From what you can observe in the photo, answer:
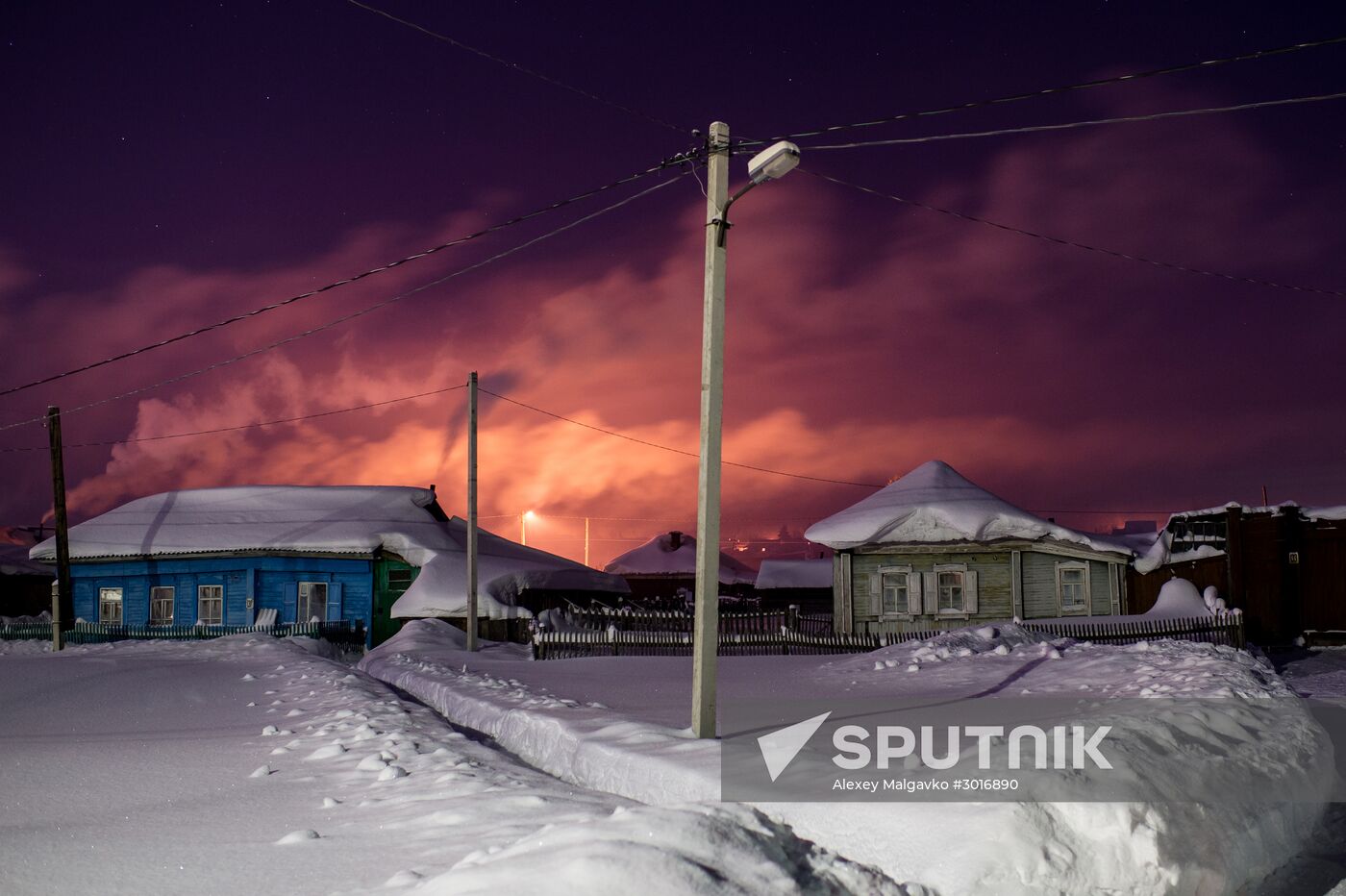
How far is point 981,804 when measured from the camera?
6.29m

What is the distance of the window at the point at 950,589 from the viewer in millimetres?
28938

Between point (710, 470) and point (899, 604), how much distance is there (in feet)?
71.0

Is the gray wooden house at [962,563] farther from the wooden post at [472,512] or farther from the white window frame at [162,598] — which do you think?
the white window frame at [162,598]

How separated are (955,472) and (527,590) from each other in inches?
596

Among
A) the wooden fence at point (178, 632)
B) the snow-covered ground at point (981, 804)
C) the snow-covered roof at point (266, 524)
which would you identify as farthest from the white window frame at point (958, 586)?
the wooden fence at point (178, 632)

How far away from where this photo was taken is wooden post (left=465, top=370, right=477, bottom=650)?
888 inches

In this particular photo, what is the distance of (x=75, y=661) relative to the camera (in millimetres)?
17203

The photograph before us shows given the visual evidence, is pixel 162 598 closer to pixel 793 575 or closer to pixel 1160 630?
pixel 1160 630

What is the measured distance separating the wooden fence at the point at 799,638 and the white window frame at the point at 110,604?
2010cm

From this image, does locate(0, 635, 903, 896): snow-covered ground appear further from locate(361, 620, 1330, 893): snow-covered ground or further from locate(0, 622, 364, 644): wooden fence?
locate(0, 622, 364, 644): wooden fence

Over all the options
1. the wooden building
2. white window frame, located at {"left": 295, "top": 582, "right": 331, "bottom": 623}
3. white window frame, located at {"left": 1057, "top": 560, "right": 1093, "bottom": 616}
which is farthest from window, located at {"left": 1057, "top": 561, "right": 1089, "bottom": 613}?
white window frame, located at {"left": 295, "top": 582, "right": 331, "bottom": 623}

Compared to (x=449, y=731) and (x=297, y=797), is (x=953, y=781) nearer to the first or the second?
(x=297, y=797)

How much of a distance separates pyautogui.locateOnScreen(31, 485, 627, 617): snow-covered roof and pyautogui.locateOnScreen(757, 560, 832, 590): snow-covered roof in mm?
17230

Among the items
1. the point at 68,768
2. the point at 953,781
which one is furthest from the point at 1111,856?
the point at 68,768
